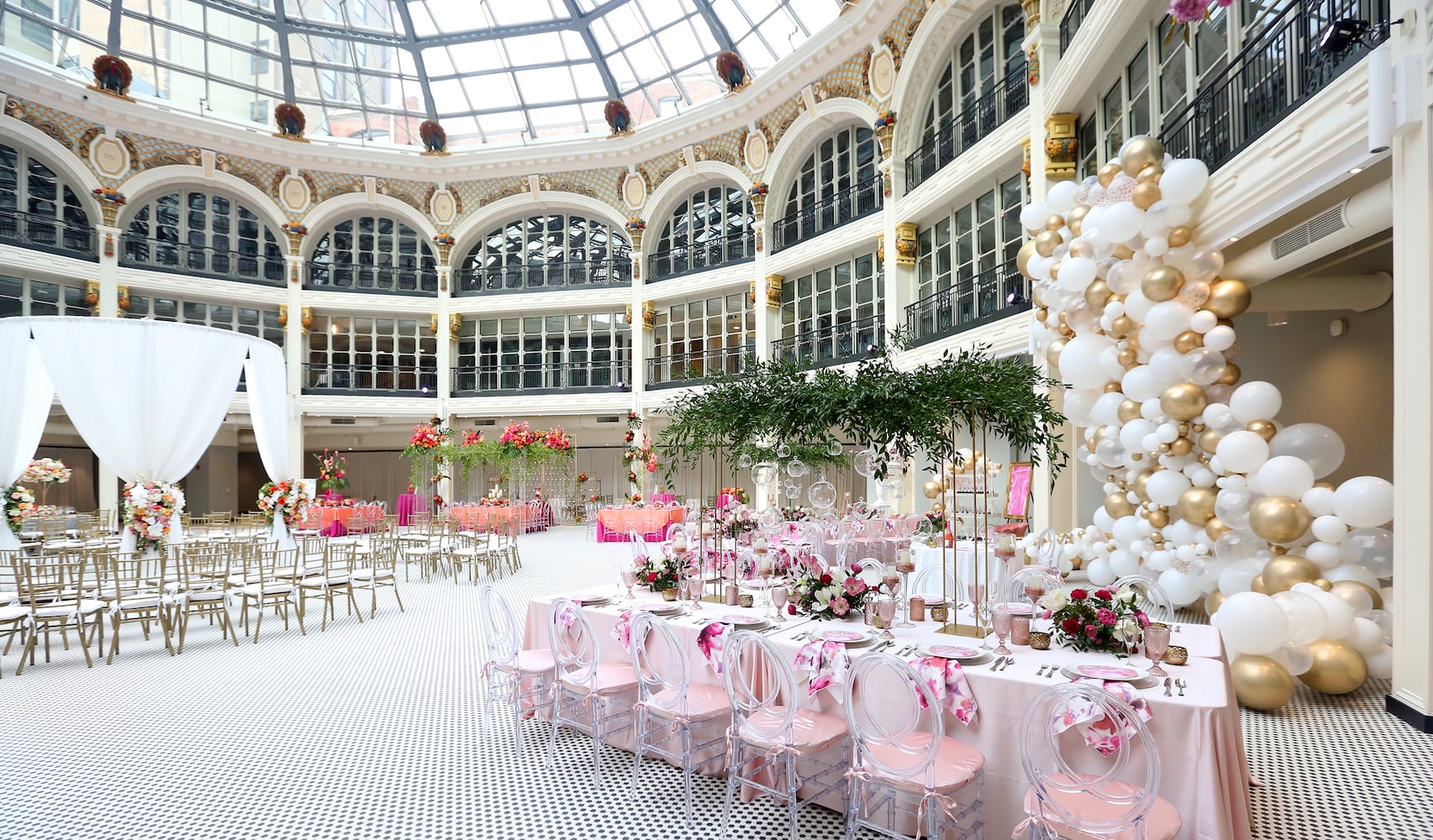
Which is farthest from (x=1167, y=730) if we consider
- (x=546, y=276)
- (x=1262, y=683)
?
(x=546, y=276)

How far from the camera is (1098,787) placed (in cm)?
265

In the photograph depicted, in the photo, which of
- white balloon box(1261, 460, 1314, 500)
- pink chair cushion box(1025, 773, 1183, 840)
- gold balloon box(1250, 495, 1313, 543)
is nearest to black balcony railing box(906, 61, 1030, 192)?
white balloon box(1261, 460, 1314, 500)

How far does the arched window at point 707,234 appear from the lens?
58.5 feet

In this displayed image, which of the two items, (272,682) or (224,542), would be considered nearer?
(272,682)

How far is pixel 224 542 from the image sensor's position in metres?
10.1

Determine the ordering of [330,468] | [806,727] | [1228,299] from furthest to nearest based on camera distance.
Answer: [330,468], [1228,299], [806,727]

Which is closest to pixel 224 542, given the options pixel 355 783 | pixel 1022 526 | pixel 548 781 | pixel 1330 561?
pixel 355 783

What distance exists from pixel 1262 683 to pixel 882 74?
1177 cm

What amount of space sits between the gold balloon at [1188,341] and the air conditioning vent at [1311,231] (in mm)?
770

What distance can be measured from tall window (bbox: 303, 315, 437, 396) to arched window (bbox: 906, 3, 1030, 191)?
13.4 meters

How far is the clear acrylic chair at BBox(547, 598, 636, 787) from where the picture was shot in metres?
4.06

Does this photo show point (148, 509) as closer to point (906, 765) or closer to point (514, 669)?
point (514, 669)

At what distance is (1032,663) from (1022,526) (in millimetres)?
5742

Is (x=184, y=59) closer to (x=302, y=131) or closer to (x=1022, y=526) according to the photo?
(x=302, y=131)
